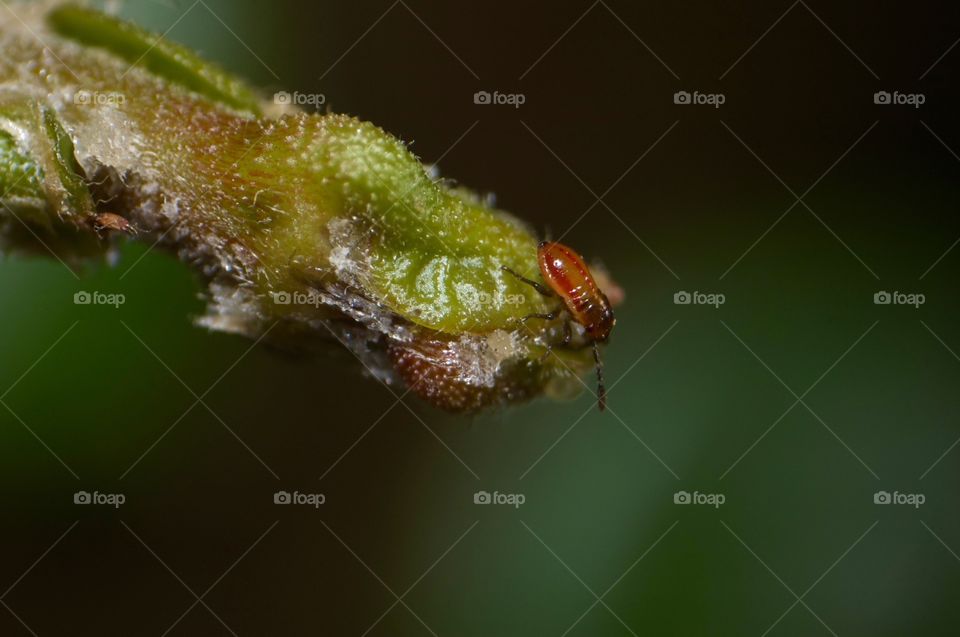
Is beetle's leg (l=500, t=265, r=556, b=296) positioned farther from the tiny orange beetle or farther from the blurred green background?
the blurred green background

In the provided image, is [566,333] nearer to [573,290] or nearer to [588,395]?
[573,290]

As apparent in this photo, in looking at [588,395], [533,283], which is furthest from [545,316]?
[588,395]

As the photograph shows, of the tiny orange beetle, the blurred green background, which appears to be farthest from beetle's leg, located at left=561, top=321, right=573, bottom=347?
the blurred green background

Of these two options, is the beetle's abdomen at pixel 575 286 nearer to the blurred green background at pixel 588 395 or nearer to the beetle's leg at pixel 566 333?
the beetle's leg at pixel 566 333

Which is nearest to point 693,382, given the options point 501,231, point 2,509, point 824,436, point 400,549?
point 824,436

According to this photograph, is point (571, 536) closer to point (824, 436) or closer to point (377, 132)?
point (824, 436)

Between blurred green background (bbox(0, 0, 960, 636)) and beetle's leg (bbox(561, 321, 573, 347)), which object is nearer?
beetle's leg (bbox(561, 321, 573, 347))

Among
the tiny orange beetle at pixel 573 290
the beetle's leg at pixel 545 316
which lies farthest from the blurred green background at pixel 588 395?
the beetle's leg at pixel 545 316
